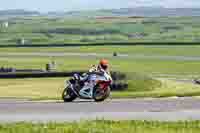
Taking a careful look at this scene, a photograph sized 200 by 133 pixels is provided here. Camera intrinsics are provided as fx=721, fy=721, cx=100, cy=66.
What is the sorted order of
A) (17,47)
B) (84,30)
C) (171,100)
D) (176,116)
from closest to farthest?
(176,116) < (171,100) < (17,47) < (84,30)

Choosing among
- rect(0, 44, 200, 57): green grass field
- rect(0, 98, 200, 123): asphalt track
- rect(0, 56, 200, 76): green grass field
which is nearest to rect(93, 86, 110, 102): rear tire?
rect(0, 98, 200, 123): asphalt track

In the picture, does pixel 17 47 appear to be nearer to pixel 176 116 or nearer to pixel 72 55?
pixel 72 55

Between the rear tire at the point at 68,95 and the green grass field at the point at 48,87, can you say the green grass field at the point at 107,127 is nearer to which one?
the rear tire at the point at 68,95

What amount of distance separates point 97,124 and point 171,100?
6695mm

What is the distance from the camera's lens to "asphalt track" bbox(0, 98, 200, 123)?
58.0ft

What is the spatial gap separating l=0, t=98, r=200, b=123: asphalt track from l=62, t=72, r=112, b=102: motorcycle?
1.92 metres

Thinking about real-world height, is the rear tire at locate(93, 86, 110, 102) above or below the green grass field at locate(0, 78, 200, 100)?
above

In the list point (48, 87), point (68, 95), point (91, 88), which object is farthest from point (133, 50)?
point (91, 88)

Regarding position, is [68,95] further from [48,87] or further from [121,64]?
[121,64]

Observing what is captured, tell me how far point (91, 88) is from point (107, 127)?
8.79m

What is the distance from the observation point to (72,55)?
92000 millimetres

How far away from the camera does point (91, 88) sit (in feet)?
78.1

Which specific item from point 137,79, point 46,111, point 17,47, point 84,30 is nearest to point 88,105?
point 46,111

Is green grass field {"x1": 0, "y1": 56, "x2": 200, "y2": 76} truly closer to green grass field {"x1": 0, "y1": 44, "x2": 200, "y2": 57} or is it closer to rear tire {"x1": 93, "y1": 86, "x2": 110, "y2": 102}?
green grass field {"x1": 0, "y1": 44, "x2": 200, "y2": 57}
